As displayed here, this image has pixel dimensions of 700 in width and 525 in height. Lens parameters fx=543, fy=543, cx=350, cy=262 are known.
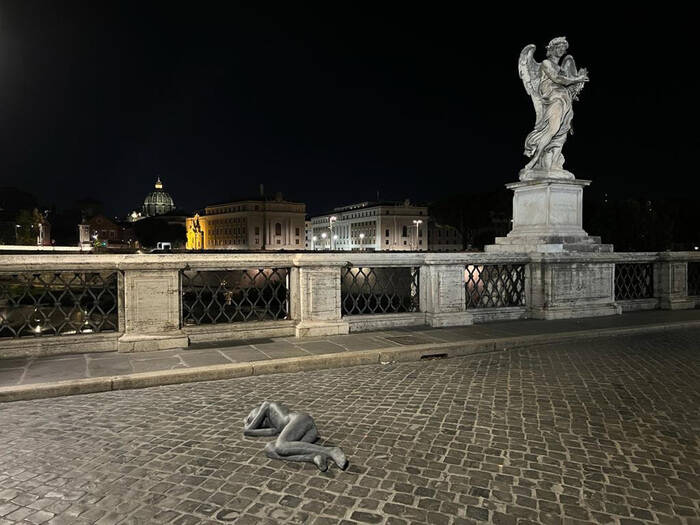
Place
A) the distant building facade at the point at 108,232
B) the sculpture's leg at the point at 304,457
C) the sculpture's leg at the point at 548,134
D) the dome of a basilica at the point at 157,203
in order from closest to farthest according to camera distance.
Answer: the sculpture's leg at the point at 304,457, the sculpture's leg at the point at 548,134, the distant building facade at the point at 108,232, the dome of a basilica at the point at 157,203

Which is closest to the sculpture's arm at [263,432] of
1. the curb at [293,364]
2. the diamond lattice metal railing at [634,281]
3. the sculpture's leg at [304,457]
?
the sculpture's leg at [304,457]

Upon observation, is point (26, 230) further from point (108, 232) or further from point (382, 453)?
point (382, 453)

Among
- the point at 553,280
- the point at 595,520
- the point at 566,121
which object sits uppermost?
the point at 566,121

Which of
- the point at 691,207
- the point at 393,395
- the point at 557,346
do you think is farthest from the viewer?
the point at 691,207

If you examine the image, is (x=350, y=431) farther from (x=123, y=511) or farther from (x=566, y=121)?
(x=566, y=121)

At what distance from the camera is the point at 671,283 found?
13516mm

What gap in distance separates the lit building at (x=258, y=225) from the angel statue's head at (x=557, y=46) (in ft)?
398

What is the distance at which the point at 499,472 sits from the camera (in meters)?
3.92

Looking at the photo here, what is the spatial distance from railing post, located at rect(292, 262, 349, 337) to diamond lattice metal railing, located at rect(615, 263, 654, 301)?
302 inches

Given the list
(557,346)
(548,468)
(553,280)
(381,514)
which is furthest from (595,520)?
(553,280)

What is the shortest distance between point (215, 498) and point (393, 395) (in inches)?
110

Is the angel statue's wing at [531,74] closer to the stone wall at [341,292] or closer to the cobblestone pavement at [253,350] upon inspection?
the stone wall at [341,292]

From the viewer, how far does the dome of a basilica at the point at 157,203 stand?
19525cm

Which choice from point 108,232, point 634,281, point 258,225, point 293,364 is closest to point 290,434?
point 293,364
